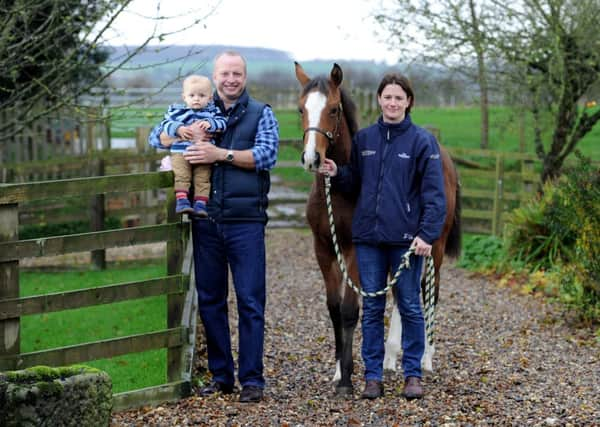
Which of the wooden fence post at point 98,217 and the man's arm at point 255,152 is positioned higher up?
the man's arm at point 255,152

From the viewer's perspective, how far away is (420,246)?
562 cm

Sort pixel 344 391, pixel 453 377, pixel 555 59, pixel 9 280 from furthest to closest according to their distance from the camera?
pixel 555 59
pixel 453 377
pixel 344 391
pixel 9 280

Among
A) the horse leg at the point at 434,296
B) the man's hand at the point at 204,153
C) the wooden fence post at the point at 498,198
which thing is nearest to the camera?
the man's hand at the point at 204,153

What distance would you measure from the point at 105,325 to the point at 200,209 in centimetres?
405

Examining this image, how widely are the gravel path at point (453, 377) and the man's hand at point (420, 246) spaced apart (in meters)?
0.97

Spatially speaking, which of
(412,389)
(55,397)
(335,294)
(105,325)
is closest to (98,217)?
(105,325)

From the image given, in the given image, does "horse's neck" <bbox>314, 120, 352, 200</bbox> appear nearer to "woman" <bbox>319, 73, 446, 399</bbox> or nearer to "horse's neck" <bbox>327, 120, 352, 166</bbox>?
"horse's neck" <bbox>327, 120, 352, 166</bbox>

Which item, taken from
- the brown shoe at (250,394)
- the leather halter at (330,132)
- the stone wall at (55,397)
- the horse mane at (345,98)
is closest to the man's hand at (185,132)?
the leather halter at (330,132)

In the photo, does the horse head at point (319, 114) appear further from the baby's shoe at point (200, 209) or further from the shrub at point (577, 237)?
the shrub at point (577, 237)

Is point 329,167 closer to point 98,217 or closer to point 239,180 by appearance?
point 239,180

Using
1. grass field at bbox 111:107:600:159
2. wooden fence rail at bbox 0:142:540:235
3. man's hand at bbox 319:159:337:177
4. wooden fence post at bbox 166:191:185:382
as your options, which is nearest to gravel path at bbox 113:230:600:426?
wooden fence post at bbox 166:191:185:382

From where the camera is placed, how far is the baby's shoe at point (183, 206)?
5543 millimetres

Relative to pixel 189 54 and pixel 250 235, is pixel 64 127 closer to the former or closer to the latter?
pixel 189 54

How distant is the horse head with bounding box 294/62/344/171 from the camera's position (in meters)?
5.53
